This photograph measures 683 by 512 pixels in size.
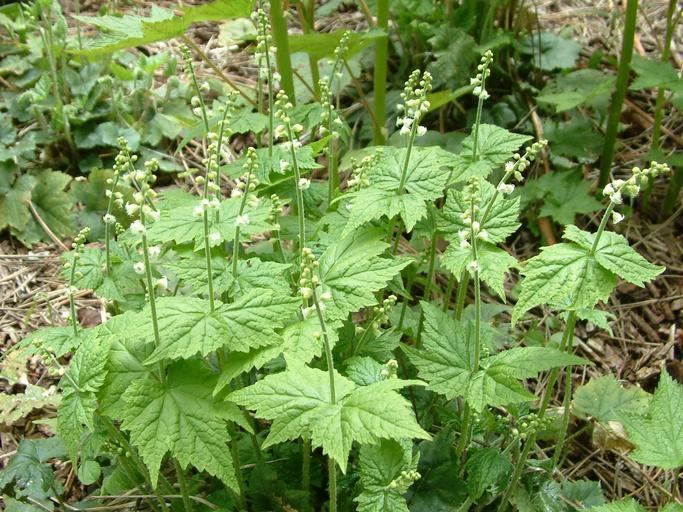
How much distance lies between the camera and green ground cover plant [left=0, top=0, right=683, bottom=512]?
2.00m

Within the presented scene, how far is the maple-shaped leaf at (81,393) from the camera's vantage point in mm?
2062

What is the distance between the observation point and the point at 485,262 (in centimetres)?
232

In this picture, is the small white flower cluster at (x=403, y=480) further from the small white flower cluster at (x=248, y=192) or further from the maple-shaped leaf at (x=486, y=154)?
the maple-shaped leaf at (x=486, y=154)

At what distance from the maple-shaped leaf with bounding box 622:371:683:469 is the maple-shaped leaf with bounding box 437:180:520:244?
0.71 m

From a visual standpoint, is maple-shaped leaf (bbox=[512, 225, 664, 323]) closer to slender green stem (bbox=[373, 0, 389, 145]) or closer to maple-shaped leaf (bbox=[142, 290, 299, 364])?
maple-shaped leaf (bbox=[142, 290, 299, 364])

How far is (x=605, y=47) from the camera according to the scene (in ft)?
15.5

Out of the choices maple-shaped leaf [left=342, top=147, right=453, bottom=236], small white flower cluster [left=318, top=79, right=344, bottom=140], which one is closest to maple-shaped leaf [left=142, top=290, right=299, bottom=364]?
maple-shaped leaf [left=342, top=147, right=453, bottom=236]

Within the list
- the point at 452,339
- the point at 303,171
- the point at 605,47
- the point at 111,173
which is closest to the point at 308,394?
the point at 452,339

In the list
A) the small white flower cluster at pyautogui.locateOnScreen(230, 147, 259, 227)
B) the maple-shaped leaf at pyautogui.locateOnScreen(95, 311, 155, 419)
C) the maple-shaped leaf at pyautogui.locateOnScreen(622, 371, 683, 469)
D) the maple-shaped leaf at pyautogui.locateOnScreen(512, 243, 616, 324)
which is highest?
the small white flower cluster at pyautogui.locateOnScreen(230, 147, 259, 227)

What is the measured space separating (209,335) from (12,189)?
2.44m

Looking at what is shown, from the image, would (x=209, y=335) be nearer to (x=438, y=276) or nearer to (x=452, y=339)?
(x=452, y=339)

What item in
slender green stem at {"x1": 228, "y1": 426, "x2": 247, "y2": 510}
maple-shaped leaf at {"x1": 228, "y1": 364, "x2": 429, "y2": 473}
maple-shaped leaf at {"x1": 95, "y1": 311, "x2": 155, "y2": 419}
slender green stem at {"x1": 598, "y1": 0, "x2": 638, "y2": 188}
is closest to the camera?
maple-shaped leaf at {"x1": 228, "y1": 364, "x2": 429, "y2": 473}

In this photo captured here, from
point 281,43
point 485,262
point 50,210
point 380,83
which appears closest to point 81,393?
point 485,262

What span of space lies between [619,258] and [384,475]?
90cm
